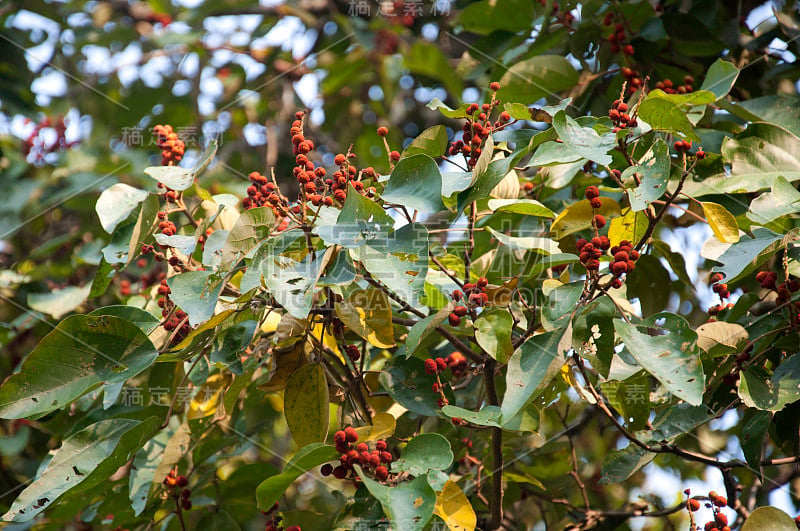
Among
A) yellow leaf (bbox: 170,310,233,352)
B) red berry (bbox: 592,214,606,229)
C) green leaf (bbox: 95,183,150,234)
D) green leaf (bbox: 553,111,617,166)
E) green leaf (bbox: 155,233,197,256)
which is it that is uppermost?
green leaf (bbox: 553,111,617,166)

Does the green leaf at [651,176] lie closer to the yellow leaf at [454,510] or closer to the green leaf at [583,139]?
the green leaf at [583,139]

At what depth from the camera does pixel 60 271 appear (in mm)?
2584

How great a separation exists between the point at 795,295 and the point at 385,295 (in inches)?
28.9

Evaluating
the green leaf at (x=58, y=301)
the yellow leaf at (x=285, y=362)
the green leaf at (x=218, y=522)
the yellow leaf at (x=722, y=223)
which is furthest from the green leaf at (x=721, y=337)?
the green leaf at (x=58, y=301)

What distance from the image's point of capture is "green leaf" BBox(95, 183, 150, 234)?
1.50 metres

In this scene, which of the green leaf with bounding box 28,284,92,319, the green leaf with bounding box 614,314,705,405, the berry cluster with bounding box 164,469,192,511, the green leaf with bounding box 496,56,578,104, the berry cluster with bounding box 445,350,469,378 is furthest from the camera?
the green leaf with bounding box 28,284,92,319

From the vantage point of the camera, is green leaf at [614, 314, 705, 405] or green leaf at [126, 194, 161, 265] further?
green leaf at [126, 194, 161, 265]

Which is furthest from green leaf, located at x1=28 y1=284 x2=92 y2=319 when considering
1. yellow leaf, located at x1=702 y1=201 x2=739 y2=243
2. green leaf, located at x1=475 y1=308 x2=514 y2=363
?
yellow leaf, located at x1=702 y1=201 x2=739 y2=243

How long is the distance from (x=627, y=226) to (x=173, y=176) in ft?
2.79

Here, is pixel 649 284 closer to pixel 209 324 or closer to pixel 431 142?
pixel 431 142

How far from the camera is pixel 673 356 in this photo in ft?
3.56

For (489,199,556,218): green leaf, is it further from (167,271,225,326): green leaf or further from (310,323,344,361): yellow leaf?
(167,271,225,326): green leaf

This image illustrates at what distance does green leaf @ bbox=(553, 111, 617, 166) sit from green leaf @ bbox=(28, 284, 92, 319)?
1.38 metres

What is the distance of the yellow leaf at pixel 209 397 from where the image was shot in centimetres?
162
